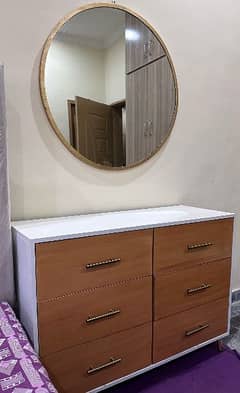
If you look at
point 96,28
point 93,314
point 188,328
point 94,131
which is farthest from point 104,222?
point 96,28

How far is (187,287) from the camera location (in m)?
1.55

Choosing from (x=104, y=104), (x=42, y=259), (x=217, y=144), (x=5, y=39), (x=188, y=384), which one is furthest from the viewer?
(x=217, y=144)

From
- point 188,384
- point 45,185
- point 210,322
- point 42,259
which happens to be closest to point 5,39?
point 45,185

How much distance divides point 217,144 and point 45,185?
1254mm

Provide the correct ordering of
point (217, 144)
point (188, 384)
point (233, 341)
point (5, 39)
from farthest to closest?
1. point (217, 144)
2. point (233, 341)
3. point (188, 384)
4. point (5, 39)

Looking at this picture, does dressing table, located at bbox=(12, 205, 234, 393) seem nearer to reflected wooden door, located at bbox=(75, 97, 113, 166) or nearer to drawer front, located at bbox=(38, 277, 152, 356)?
drawer front, located at bbox=(38, 277, 152, 356)

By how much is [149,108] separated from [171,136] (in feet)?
0.76

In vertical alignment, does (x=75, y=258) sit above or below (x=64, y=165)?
below

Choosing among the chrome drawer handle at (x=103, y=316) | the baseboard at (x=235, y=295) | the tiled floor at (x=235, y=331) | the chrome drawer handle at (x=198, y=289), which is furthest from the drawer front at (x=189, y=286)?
the baseboard at (x=235, y=295)

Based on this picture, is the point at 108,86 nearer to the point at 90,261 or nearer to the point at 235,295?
the point at 90,261

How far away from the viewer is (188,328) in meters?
1.59

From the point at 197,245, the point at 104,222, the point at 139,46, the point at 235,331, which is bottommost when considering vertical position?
the point at 235,331

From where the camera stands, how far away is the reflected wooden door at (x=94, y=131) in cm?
160

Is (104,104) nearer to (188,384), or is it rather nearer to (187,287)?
(187,287)
